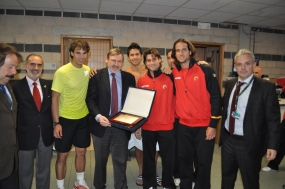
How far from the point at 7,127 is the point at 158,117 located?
1404mm

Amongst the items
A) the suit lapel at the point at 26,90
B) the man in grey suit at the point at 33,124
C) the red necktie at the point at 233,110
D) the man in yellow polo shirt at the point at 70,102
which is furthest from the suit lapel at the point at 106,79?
the red necktie at the point at 233,110

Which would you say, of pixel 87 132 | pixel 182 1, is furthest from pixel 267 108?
pixel 182 1

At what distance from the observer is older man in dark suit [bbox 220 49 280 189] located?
1.76 m

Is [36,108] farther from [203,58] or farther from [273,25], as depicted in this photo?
[273,25]

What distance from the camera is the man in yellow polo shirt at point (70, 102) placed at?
7.45 feet

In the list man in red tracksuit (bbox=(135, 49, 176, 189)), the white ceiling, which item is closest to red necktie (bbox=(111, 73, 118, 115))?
man in red tracksuit (bbox=(135, 49, 176, 189))

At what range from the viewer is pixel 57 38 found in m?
4.41

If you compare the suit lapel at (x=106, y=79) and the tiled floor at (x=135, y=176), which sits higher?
the suit lapel at (x=106, y=79)

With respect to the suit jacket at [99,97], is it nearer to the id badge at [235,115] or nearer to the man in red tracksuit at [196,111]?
the man in red tracksuit at [196,111]

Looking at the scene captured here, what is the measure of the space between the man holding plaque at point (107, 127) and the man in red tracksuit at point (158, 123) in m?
0.28

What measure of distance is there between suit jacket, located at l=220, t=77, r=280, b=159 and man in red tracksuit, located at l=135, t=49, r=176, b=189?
2.58ft

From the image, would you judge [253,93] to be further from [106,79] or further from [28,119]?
[28,119]

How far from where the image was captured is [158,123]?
224cm

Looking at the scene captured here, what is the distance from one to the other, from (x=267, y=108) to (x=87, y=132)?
194 centimetres
